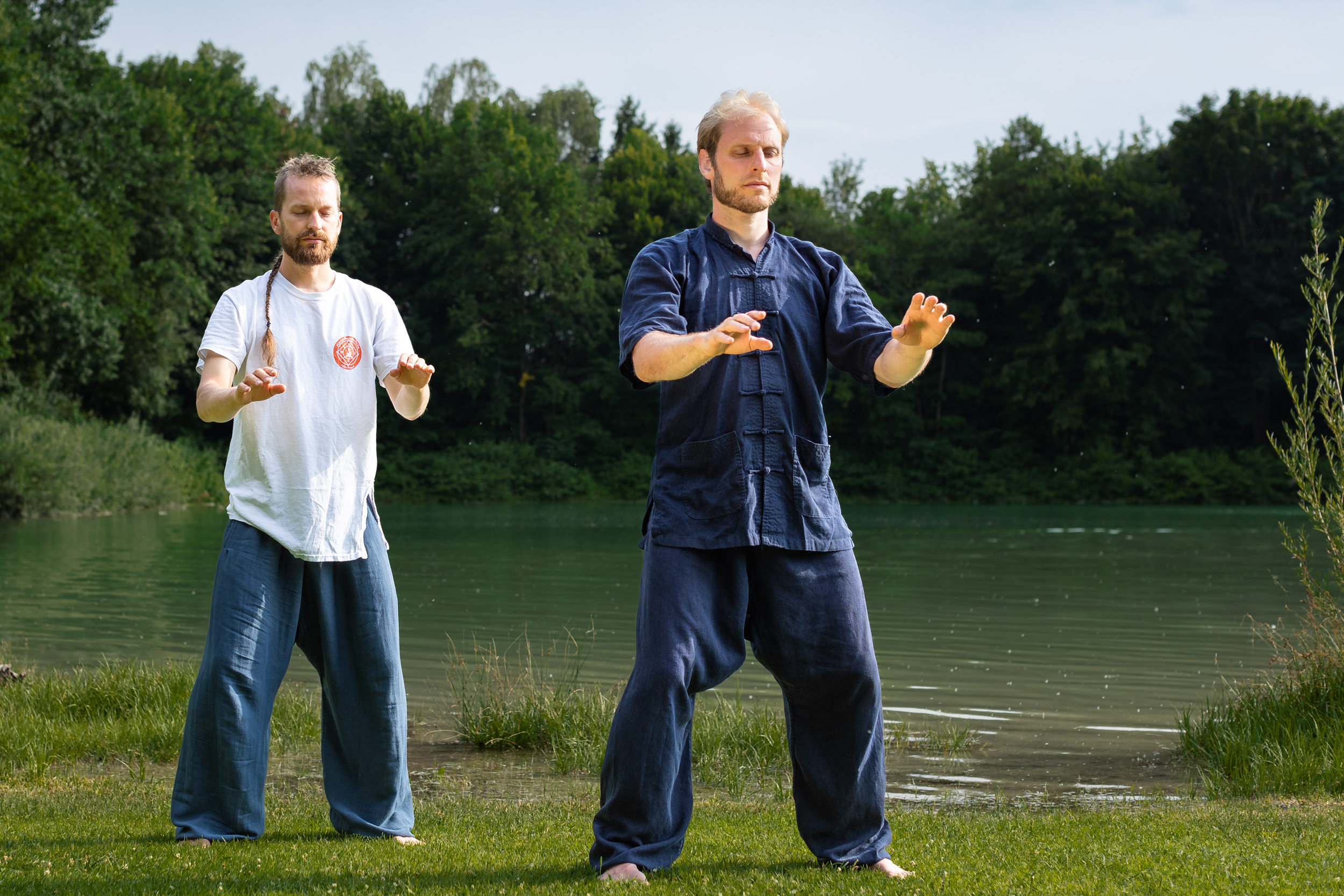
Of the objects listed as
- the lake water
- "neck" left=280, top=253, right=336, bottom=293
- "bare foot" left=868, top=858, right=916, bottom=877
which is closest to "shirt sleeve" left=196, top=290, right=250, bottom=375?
"neck" left=280, top=253, right=336, bottom=293

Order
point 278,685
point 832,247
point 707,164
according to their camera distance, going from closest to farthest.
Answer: point 707,164 < point 278,685 < point 832,247

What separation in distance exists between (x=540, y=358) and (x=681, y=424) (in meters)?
56.2

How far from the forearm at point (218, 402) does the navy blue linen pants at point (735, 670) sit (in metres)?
1.46

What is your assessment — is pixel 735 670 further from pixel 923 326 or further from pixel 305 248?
pixel 305 248

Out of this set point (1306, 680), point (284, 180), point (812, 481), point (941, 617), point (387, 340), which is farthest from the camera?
point (941, 617)

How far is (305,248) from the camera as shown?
4434 millimetres

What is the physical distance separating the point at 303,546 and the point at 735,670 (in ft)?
5.06

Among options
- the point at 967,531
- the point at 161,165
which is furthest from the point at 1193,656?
the point at 161,165

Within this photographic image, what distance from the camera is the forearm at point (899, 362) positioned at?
3.64 meters

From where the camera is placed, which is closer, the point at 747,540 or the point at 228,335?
the point at 747,540

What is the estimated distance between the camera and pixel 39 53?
3728 centimetres

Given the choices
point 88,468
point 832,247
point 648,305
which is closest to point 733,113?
A: point 648,305

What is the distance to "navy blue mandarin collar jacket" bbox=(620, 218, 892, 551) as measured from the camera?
370cm

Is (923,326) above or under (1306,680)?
above
